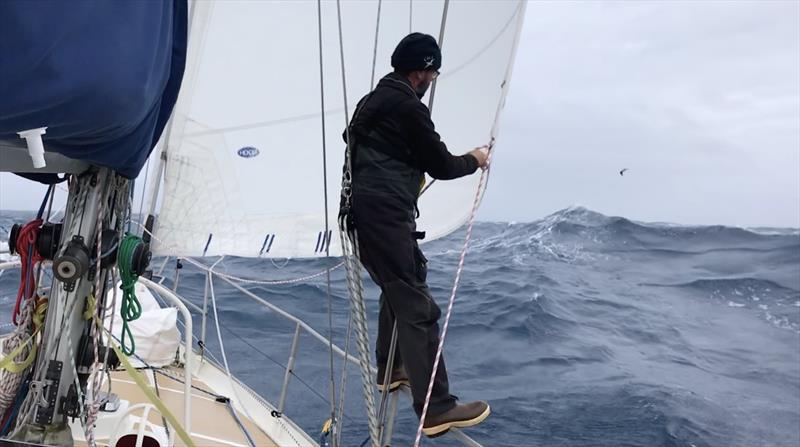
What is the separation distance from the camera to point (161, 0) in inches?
41.2

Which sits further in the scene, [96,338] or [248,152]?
[248,152]

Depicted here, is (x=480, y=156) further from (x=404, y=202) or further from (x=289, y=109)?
(x=289, y=109)

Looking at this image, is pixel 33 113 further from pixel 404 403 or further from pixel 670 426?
pixel 670 426

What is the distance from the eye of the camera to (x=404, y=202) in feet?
6.09

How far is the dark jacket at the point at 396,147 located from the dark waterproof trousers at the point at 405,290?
0.05m

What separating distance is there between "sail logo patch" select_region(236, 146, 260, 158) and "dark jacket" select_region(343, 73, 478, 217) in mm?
1773

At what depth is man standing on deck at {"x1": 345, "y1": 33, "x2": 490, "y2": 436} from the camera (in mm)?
1799

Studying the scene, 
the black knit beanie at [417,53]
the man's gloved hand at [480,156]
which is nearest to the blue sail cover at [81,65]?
the black knit beanie at [417,53]

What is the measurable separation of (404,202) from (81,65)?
3.70ft

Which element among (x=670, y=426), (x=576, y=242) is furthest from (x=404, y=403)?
(x=576, y=242)

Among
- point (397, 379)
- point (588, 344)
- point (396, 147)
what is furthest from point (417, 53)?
point (588, 344)

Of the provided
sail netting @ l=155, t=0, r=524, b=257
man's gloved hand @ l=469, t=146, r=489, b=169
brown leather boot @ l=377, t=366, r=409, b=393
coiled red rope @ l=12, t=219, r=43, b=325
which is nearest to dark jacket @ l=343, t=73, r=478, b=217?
man's gloved hand @ l=469, t=146, r=489, b=169

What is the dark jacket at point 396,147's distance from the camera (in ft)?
5.96

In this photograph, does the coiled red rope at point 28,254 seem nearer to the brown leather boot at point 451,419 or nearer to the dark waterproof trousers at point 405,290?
the dark waterproof trousers at point 405,290
